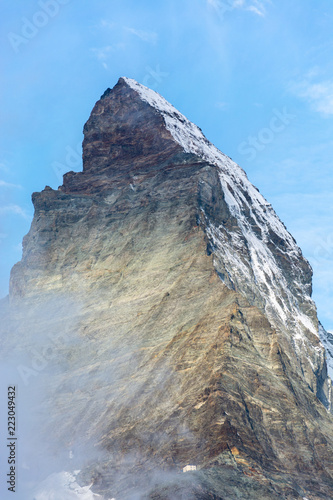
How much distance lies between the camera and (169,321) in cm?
9412

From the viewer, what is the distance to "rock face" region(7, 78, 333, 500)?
255 feet

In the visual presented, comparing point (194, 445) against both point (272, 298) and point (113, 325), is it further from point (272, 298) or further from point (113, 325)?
point (272, 298)

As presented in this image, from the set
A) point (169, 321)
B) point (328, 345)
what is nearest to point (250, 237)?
point (328, 345)

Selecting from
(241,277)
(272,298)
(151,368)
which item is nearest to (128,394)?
(151,368)

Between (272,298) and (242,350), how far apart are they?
1160 inches

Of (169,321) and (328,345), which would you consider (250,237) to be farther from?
(169,321)

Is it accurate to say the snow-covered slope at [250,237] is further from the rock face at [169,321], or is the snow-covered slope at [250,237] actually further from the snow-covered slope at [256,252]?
the rock face at [169,321]

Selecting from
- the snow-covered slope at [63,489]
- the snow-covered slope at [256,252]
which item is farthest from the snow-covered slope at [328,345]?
the snow-covered slope at [63,489]

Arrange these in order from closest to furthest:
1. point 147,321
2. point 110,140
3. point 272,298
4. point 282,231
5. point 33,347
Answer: point 147,321 < point 33,347 < point 272,298 < point 110,140 < point 282,231

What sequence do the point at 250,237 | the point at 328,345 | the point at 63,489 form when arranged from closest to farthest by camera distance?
the point at 63,489 → the point at 250,237 → the point at 328,345

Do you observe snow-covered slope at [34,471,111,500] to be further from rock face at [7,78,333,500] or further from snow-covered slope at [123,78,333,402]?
snow-covered slope at [123,78,333,402]

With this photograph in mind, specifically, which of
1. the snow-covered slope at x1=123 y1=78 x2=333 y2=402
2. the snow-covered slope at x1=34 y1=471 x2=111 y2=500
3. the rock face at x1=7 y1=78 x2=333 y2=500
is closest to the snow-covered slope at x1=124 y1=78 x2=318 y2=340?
the snow-covered slope at x1=123 y1=78 x2=333 y2=402

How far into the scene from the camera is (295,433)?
81.3m

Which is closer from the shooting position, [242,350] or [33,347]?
[242,350]
